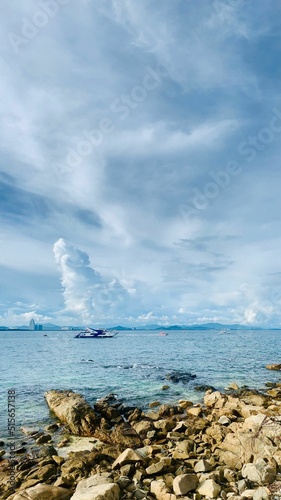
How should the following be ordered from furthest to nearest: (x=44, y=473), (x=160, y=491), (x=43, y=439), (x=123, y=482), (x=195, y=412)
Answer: (x=195, y=412) < (x=43, y=439) < (x=44, y=473) < (x=123, y=482) < (x=160, y=491)

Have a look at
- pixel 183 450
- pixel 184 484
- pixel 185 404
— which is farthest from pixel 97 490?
pixel 185 404

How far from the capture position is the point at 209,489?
35.5 feet

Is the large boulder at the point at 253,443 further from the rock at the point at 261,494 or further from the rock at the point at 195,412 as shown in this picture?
the rock at the point at 195,412

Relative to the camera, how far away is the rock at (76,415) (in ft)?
64.4

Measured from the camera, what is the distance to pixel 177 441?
55.7 feet

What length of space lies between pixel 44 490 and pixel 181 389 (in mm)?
22813

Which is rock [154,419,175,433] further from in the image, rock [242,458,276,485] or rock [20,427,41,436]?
rock [20,427,41,436]

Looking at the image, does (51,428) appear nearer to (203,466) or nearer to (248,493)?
(203,466)

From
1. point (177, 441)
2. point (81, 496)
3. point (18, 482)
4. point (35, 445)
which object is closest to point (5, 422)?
point (35, 445)

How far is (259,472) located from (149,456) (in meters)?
5.29

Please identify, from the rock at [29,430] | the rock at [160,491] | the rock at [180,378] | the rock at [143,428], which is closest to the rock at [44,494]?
the rock at [160,491]

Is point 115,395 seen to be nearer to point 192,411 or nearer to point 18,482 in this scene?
point 192,411

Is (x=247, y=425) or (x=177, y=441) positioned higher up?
(x=247, y=425)

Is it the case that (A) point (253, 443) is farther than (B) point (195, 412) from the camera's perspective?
No
